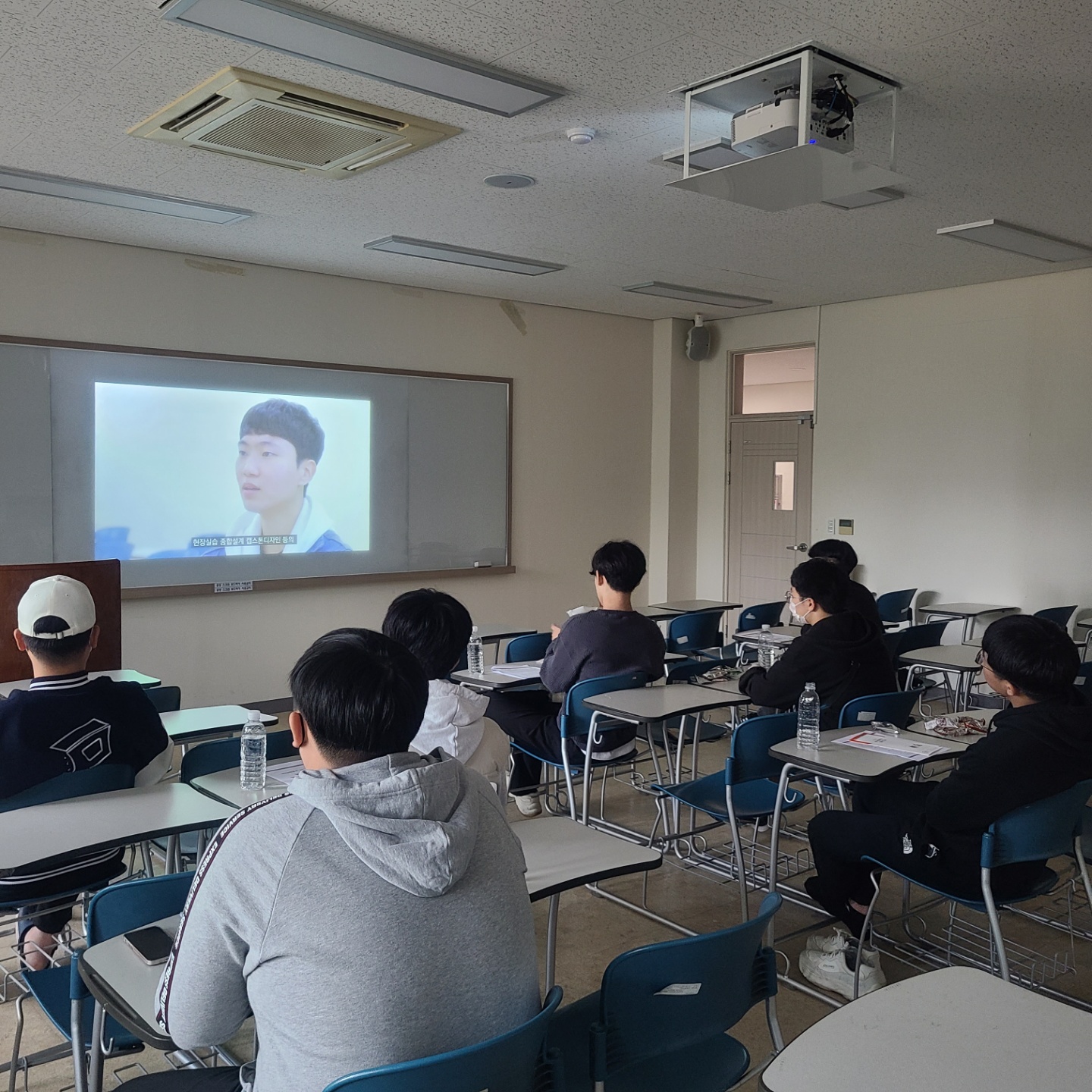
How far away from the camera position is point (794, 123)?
3504 millimetres

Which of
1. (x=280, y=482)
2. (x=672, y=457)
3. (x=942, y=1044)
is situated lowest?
(x=942, y=1044)

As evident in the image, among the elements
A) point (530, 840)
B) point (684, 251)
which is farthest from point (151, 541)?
point (530, 840)

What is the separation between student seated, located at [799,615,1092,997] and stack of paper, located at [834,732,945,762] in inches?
7.6

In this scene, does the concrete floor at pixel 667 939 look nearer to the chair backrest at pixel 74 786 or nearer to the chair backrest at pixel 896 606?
the chair backrest at pixel 74 786

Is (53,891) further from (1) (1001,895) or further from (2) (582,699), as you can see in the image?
(1) (1001,895)

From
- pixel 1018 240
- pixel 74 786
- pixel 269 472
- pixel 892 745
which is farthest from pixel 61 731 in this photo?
pixel 1018 240

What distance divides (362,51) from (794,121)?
1465 millimetres

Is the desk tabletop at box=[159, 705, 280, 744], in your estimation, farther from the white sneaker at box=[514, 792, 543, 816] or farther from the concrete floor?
the white sneaker at box=[514, 792, 543, 816]

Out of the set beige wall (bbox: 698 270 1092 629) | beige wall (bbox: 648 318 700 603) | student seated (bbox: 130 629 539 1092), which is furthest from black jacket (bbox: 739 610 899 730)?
beige wall (bbox: 648 318 700 603)

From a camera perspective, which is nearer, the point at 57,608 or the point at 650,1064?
the point at 650,1064

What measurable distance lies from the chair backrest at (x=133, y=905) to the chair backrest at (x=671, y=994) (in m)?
0.83

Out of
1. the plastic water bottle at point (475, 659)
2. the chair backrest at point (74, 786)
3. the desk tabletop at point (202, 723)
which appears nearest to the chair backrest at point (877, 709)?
the plastic water bottle at point (475, 659)

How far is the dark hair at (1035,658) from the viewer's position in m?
2.81

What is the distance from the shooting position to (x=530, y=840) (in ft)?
8.05
